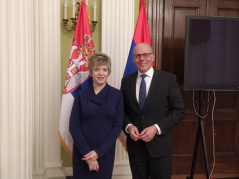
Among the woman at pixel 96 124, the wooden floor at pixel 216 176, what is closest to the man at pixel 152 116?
the woman at pixel 96 124

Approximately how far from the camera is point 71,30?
2.93 meters

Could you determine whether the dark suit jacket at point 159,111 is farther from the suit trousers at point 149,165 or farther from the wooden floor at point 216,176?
the wooden floor at point 216,176

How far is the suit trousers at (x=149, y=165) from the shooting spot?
1.98 m

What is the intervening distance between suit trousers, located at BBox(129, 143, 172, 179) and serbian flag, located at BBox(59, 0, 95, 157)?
2.62 feet

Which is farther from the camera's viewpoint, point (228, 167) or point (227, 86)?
point (228, 167)

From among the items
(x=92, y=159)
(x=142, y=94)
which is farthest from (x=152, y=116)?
(x=92, y=159)

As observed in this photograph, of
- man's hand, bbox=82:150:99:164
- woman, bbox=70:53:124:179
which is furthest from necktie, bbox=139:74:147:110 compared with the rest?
man's hand, bbox=82:150:99:164

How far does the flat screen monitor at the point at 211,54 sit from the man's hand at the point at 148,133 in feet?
2.83

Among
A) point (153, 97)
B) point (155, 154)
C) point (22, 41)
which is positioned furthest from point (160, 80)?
point (22, 41)

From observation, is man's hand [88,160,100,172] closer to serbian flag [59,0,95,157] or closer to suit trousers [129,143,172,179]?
suit trousers [129,143,172,179]

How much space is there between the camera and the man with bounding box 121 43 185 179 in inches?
77.0

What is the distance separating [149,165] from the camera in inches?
79.7

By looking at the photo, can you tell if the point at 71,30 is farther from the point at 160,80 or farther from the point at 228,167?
the point at 228,167

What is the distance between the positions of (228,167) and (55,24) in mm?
2717
